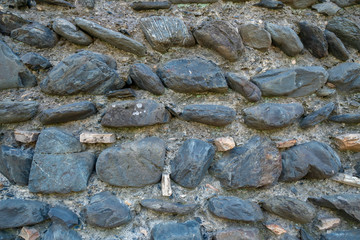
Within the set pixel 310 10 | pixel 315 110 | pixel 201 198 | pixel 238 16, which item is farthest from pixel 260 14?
pixel 201 198

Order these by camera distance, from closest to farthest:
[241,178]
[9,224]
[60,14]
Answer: [9,224], [241,178], [60,14]

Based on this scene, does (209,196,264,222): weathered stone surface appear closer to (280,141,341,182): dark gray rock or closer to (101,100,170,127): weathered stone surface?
(280,141,341,182): dark gray rock

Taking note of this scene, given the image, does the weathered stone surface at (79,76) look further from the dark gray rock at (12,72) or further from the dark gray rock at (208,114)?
the dark gray rock at (208,114)

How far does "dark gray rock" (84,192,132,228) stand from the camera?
87 centimetres

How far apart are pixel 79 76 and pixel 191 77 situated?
407 mm

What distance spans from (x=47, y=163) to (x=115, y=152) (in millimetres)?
223

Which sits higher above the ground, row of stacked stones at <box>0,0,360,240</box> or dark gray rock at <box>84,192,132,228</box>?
row of stacked stones at <box>0,0,360,240</box>

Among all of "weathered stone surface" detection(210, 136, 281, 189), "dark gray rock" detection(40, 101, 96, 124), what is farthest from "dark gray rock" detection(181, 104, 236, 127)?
"dark gray rock" detection(40, 101, 96, 124)

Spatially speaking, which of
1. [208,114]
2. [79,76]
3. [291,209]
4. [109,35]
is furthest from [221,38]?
[291,209]

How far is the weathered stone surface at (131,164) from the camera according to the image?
92cm

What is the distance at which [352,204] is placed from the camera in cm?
97

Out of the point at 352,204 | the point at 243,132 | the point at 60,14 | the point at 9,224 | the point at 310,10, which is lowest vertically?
the point at 9,224

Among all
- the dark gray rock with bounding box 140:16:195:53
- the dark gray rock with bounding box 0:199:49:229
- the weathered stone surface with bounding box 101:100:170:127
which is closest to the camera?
the dark gray rock with bounding box 0:199:49:229

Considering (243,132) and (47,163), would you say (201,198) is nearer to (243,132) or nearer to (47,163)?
(243,132)
